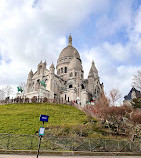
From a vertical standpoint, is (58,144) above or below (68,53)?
below

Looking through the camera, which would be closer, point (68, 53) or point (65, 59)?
point (65, 59)

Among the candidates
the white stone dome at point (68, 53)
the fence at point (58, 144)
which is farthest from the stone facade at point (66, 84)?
the fence at point (58, 144)

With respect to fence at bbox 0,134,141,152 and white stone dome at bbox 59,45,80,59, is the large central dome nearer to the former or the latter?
white stone dome at bbox 59,45,80,59

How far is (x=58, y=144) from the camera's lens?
11.9 meters

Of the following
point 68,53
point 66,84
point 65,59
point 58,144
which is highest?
point 68,53

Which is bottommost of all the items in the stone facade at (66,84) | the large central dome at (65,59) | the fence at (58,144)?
the fence at (58,144)

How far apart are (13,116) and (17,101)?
41.2ft

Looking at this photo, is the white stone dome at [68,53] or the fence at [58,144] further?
the white stone dome at [68,53]


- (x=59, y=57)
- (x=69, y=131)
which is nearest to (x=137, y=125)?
(x=69, y=131)

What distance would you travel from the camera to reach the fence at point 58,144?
11.2m

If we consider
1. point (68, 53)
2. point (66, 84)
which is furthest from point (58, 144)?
point (68, 53)

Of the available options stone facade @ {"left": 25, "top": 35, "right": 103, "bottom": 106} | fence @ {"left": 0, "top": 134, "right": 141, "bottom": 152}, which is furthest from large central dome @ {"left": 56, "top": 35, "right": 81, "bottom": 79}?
fence @ {"left": 0, "top": 134, "right": 141, "bottom": 152}

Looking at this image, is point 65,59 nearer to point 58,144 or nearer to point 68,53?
point 68,53

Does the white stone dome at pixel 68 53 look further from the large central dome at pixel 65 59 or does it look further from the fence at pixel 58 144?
the fence at pixel 58 144
